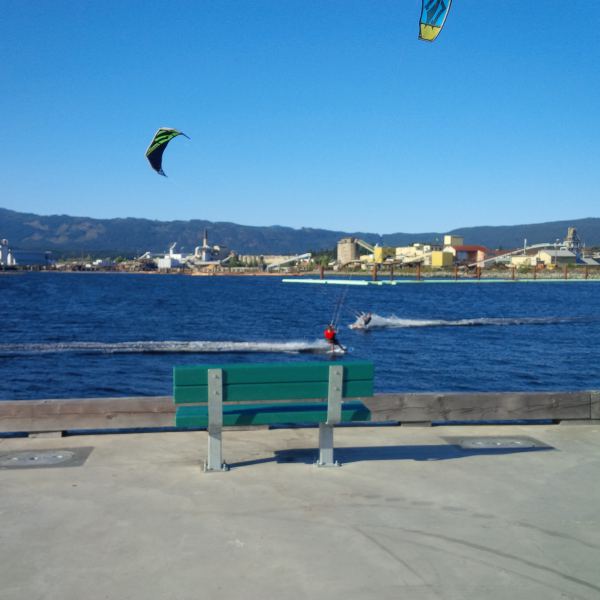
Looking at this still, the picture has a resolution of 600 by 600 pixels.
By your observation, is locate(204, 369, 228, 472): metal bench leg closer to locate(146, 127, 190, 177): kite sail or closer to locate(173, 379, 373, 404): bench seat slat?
locate(173, 379, 373, 404): bench seat slat

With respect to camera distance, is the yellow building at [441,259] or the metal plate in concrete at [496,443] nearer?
the metal plate in concrete at [496,443]

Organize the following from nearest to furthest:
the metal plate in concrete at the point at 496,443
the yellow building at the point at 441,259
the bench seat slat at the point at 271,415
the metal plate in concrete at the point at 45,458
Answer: the bench seat slat at the point at 271,415, the metal plate in concrete at the point at 45,458, the metal plate in concrete at the point at 496,443, the yellow building at the point at 441,259

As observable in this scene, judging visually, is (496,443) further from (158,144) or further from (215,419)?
(158,144)

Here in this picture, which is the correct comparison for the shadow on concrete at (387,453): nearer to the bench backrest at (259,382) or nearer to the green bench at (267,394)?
the green bench at (267,394)

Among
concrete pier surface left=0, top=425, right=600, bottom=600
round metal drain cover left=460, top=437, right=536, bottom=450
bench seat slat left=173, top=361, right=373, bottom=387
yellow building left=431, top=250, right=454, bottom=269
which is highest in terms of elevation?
bench seat slat left=173, top=361, right=373, bottom=387

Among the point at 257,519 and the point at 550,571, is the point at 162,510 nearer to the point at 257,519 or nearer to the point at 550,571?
the point at 257,519

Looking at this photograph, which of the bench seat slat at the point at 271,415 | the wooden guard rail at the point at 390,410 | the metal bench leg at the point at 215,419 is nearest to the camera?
the metal bench leg at the point at 215,419

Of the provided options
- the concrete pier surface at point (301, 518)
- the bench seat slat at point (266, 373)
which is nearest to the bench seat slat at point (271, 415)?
the bench seat slat at point (266, 373)

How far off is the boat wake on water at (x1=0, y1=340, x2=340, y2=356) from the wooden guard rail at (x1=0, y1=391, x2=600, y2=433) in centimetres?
2367

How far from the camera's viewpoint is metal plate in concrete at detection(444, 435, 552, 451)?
7.58m

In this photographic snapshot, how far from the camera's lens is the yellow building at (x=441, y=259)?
182 m

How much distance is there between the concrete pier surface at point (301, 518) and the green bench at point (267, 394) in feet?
1.40

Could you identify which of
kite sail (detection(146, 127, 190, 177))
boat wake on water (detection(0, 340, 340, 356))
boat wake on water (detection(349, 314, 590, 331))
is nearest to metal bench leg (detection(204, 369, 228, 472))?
kite sail (detection(146, 127, 190, 177))

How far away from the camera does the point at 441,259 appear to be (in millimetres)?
183625
